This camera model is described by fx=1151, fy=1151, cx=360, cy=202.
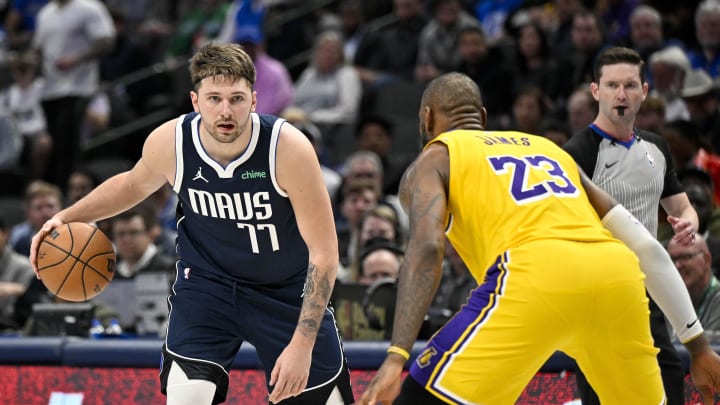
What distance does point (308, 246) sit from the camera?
4.45 metres

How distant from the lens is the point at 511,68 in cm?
1107

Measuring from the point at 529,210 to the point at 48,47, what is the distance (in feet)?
30.9

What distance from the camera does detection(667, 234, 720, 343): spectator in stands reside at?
6145mm

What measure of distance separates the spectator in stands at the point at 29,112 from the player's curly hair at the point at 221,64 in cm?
828

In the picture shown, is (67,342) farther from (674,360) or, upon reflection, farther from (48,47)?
(48,47)

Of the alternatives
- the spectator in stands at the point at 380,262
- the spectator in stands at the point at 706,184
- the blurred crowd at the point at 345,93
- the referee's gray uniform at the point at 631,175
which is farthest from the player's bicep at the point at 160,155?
the spectator in stands at the point at 706,184

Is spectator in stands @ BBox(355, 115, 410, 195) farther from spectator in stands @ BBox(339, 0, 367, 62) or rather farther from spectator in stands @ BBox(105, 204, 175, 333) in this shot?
spectator in stands @ BBox(339, 0, 367, 62)

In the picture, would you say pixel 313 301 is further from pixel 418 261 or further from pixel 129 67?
pixel 129 67

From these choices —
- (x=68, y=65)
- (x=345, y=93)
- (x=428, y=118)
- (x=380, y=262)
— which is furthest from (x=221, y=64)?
(x=68, y=65)

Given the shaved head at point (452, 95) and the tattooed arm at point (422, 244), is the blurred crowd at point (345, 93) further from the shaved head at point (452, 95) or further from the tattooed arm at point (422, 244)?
the tattooed arm at point (422, 244)

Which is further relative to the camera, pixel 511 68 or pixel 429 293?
pixel 511 68

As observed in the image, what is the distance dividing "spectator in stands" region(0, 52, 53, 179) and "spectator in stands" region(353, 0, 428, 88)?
349cm

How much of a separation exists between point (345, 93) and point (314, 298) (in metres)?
7.65

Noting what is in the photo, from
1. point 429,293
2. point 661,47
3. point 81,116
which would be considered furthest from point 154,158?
point 81,116
